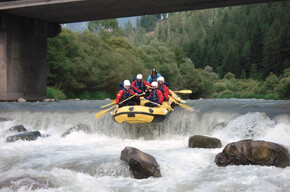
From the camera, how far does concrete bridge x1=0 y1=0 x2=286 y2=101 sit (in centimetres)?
1992

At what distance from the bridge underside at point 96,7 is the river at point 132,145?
5766 millimetres

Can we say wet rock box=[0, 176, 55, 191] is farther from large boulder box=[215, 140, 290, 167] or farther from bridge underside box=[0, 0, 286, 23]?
bridge underside box=[0, 0, 286, 23]

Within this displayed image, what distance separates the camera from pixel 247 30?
331ft

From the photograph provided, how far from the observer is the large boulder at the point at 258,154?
337 inches

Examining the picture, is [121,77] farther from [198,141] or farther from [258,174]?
[258,174]

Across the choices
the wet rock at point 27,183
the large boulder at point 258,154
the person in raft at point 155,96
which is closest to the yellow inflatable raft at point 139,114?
the person in raft at point 155,96

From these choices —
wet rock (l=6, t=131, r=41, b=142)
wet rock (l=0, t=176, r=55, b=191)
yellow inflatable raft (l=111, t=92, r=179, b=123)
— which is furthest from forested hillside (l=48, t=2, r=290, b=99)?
wet rock (l=0, t=176, r=55, b=191)

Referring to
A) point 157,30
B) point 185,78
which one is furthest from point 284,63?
point 157,30

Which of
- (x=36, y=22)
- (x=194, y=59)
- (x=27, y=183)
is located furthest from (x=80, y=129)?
(x=194, y=59)

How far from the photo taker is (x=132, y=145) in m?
12.3

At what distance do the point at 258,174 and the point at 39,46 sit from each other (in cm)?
2006

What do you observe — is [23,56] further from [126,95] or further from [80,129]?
[126,95]

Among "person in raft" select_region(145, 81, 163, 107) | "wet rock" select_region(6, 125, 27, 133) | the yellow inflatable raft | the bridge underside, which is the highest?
the bridge underside

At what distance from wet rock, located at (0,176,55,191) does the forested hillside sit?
2419cm
